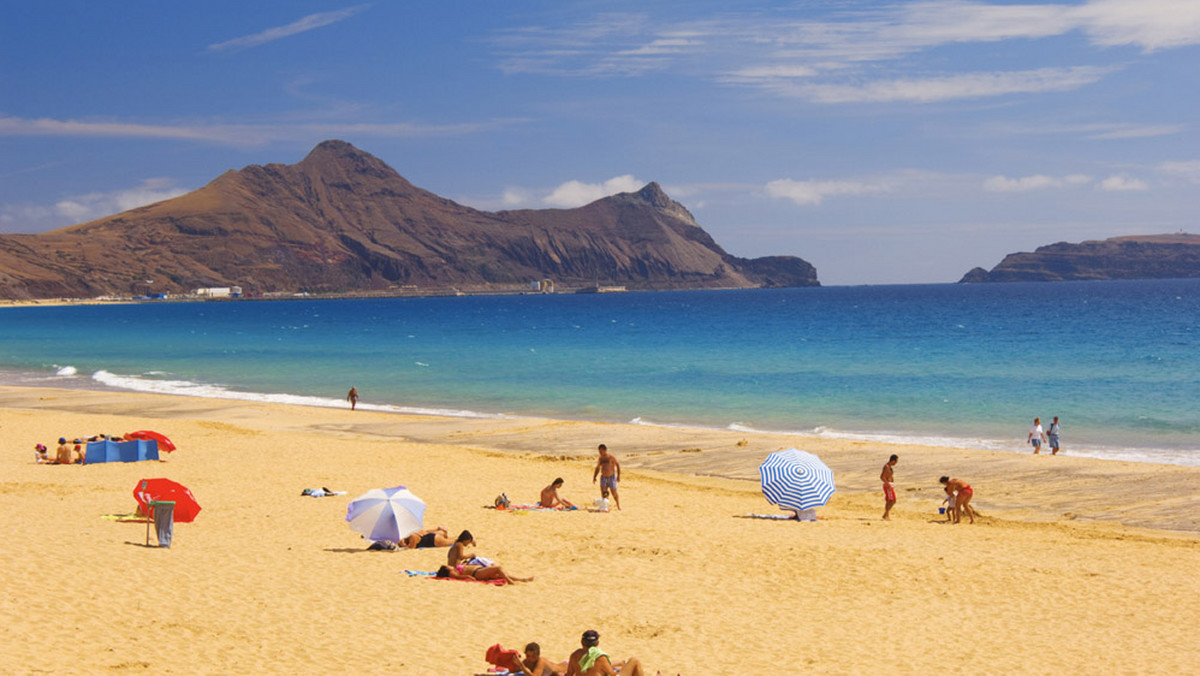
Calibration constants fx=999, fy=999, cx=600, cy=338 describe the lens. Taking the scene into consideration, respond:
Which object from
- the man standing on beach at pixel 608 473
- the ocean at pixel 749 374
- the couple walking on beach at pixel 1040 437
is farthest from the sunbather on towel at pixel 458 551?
the ocean at pixel 749 374

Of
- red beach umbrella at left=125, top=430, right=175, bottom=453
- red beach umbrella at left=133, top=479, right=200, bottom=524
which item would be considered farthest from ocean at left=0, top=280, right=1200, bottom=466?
red beach umbrella at left=133, top=479, right=200, bottom=524

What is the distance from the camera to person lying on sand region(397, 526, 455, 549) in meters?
15.8

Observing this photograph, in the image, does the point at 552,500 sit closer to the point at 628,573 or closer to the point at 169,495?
the point at 628,573

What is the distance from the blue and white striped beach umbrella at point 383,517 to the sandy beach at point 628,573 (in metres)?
0.36

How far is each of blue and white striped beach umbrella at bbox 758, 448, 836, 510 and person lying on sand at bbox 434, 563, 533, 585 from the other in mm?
6435

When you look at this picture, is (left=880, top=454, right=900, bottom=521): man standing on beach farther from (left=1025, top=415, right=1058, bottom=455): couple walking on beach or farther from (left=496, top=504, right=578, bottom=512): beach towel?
(left=1025, top=415, right=1058, bottom=455): couple walking on beach

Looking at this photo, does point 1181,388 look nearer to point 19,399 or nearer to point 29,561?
point 29,561

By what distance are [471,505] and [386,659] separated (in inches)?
347

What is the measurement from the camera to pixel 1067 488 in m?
21.4

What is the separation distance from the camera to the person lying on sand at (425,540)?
51.8 ft

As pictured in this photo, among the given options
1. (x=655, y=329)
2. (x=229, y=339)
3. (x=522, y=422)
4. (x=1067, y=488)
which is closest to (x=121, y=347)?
(x=229, y=339)

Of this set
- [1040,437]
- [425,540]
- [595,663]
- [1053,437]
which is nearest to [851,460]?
[1040,437]

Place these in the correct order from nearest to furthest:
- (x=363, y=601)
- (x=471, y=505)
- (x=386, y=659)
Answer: (x=386, y=659)
(x=363, y=601)
(x=471, y=505)

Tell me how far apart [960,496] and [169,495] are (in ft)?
44.6
